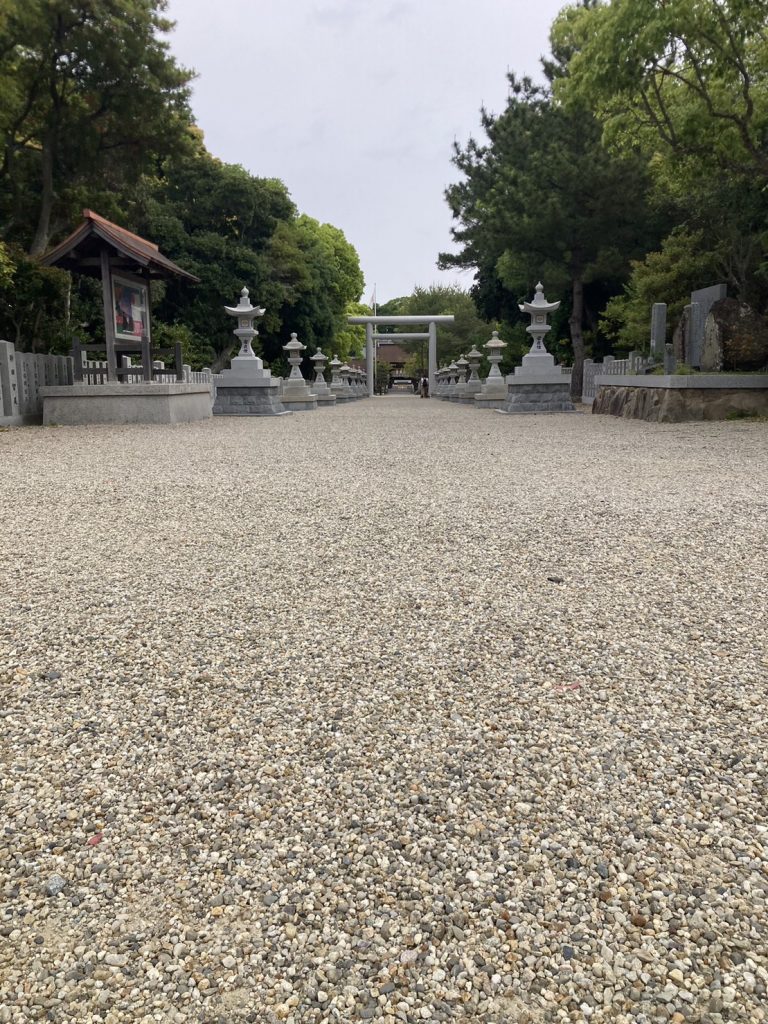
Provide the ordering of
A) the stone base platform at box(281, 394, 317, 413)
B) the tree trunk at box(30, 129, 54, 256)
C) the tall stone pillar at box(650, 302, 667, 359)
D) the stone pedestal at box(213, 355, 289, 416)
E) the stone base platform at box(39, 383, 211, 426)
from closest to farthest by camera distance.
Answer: the stone base platform at box(39, 383, 211, 426) < the tall stone pillar at box(650, 302, 667, 359) < the stone pedestal at box(213, 355, 289, 416) < the tree trunk at box(30, 129, 54, 256) < the stone base platform at box(281, 394, 317, 413)

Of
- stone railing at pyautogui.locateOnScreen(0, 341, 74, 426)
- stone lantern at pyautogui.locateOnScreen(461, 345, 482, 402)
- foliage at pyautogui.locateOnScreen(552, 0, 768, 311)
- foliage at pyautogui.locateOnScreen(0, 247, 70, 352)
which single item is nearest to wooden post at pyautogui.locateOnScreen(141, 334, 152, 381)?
stone railing at pyautogui.locateOnScreen(0, 341, 74, 426)

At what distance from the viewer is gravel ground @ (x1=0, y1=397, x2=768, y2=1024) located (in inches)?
44.2

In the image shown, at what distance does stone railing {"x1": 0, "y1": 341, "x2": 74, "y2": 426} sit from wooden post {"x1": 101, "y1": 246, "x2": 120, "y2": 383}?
2.68ft

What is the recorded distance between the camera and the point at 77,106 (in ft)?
54.4

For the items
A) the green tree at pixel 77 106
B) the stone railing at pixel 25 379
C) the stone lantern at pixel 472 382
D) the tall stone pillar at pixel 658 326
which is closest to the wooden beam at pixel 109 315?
the stone railing at pixel 25 379

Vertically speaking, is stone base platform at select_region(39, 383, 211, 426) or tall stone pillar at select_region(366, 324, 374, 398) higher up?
tall stone pillar at select_region(366, 324, 374, 398)

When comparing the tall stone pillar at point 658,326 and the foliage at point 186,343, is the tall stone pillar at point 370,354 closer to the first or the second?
the foliage at point 186,343

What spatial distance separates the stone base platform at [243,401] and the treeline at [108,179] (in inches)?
119

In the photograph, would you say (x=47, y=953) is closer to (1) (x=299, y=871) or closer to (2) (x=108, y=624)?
(1) (x=299, y=871)

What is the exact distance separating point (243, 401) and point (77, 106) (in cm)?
795

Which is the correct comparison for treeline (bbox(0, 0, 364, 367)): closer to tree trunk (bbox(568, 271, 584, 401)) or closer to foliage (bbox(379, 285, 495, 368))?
tree trunk (bbox(568, 271, 584, 401))

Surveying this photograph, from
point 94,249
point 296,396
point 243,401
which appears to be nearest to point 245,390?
point 243,401

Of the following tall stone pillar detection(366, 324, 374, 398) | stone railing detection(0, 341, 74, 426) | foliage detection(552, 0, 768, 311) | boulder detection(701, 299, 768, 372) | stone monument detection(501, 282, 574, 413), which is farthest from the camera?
tall stone pillar detection(366, 324, 374, 398)

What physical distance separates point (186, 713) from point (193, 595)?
0.99 meters
